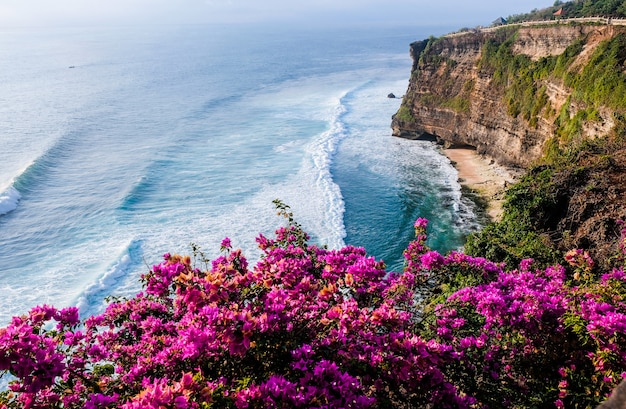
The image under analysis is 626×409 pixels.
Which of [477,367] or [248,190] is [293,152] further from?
[477,367]

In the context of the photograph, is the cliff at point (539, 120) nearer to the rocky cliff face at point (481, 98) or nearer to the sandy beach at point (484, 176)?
the rocky cliff face at point (481, 98)

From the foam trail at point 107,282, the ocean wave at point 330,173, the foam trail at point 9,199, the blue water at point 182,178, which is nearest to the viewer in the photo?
the foam trail at point 107,282

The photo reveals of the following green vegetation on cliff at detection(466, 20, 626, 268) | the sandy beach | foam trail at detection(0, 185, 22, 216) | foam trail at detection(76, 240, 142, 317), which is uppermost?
green vegetation on cliff at detection(466, 20, 626, 268)

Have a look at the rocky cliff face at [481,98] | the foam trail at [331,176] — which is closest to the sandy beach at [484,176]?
the rocky cliff face at [481,98]

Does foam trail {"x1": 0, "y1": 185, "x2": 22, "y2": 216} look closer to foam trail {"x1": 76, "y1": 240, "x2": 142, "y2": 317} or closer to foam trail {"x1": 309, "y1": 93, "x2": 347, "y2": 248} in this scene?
foam trail {"x1": 76, "y1": 240, "x2": 142, "y2": 317}

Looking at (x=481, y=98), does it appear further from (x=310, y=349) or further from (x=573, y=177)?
(x=310, y=349)

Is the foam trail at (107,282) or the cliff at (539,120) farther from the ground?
the cliff at (539,120)

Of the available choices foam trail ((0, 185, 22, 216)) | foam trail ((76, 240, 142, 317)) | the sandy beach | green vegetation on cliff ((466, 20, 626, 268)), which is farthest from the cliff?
foam trail ((0, 185, 22, 216))
